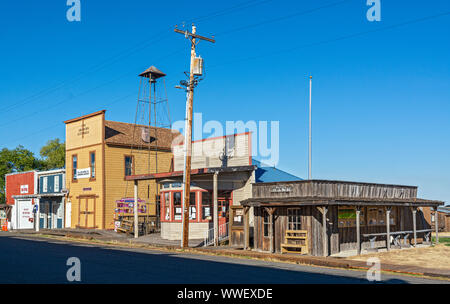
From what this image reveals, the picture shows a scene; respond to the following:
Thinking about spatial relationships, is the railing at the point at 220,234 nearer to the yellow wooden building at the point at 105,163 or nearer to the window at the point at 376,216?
Answer: the window at the point at 376,216

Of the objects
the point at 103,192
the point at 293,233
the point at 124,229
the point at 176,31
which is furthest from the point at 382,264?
the point at 103,192

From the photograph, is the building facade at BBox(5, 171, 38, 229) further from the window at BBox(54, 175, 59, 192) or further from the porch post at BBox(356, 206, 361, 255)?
the porch post at BBox(356, 206, 361, 255)

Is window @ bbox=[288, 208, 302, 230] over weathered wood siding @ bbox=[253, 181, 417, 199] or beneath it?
beneath

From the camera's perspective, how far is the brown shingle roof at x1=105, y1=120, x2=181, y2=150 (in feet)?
132

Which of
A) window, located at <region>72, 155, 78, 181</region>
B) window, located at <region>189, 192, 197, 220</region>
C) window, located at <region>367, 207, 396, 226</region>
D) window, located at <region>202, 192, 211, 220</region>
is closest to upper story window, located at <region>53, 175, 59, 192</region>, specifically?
window, located at <region>72, 155, 78, 181</region>

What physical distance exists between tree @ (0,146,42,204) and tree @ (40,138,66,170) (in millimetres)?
4610

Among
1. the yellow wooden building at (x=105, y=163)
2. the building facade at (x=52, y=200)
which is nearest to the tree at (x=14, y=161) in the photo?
the building facade at (x=52, y=200)

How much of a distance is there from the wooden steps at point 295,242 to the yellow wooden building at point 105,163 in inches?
687

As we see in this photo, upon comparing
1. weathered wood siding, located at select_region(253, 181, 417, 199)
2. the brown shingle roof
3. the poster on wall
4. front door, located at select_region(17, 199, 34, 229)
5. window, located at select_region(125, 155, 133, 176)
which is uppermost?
the brown shingle roof

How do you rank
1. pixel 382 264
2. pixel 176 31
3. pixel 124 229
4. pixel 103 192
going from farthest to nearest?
1. pixel 103 192
2. pixel 124 229
3. pixel 176 31
4. pixel 382 264

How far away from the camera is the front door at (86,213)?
39.8 metres
